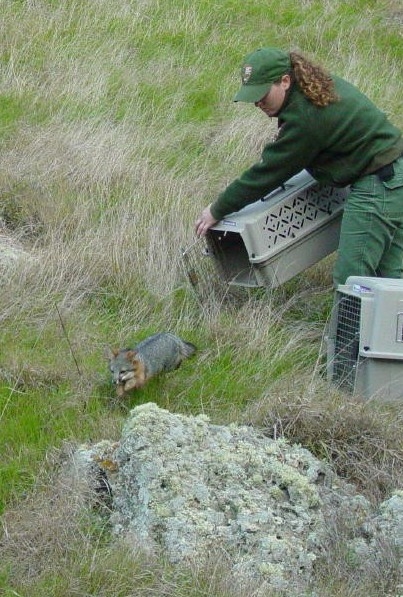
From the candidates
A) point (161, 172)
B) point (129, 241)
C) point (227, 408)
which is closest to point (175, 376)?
Result: point (227, 408)

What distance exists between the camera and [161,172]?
8.90 meters

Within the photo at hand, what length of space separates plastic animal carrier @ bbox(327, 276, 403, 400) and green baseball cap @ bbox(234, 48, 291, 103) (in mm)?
1248

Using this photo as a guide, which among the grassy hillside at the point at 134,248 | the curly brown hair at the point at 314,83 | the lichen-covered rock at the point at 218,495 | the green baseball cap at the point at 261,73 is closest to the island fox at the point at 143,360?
the grassy hillside at the point at 134,248

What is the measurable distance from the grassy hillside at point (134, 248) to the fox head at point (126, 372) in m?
0.09

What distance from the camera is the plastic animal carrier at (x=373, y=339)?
5.97 m

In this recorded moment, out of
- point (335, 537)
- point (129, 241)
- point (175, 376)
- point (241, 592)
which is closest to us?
point (241, 592)

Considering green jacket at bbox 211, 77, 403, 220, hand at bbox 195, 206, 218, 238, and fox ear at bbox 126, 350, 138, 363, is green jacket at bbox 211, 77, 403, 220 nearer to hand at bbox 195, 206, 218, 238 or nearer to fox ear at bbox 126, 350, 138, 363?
hand at bbox 195, 206, 218, 238

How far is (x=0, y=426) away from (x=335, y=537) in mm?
1891

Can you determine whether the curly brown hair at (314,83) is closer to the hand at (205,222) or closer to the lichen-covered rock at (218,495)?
the hand at (205,222)

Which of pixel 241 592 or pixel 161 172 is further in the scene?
pixel 161 172

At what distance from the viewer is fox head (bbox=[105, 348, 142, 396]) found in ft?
19.4

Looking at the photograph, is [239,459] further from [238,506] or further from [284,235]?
[284,235]

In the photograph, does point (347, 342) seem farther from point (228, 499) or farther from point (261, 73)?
point (228, 499)

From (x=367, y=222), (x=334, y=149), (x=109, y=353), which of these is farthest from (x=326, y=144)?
(x=109, y=353)
